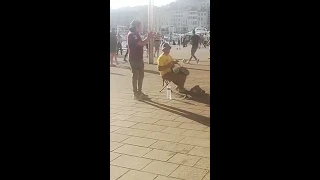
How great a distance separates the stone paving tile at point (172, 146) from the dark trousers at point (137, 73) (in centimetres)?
183

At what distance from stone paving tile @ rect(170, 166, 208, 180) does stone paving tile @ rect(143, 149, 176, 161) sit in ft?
0.73

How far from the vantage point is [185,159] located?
256cm

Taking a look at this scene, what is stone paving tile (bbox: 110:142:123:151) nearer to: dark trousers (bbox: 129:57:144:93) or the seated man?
dark trousers (bbox: 129:57:144:93)

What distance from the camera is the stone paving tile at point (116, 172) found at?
2293mm

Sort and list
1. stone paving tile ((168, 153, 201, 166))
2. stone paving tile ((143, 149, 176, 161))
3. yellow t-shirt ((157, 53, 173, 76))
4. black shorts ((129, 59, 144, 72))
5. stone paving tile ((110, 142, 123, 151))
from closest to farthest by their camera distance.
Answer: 1. stone paving tile ((168, 153, 201, 166))
2. stone paving tile ((143, 149, 176, 161))
3. stone paving tile ((110, 142, 123, 151))
4. black shorts ((129, 59, 144, 72))
5. yellow t-shirt ((157, 53, 173, 76))

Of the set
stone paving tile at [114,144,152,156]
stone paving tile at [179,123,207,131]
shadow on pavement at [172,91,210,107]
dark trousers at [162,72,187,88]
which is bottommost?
stone paving tile at [114,144,152,156]

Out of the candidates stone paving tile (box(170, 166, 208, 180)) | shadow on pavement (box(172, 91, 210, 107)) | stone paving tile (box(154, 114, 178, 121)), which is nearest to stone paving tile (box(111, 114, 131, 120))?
stone paving tile (box(154, 114, 178, 121))

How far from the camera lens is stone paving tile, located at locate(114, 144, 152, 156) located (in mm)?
2732

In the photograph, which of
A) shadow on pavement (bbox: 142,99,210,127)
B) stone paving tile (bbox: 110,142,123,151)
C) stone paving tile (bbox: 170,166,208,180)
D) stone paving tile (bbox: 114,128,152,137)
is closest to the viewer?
stone paving tile (bbox: 170,166,208,180)
